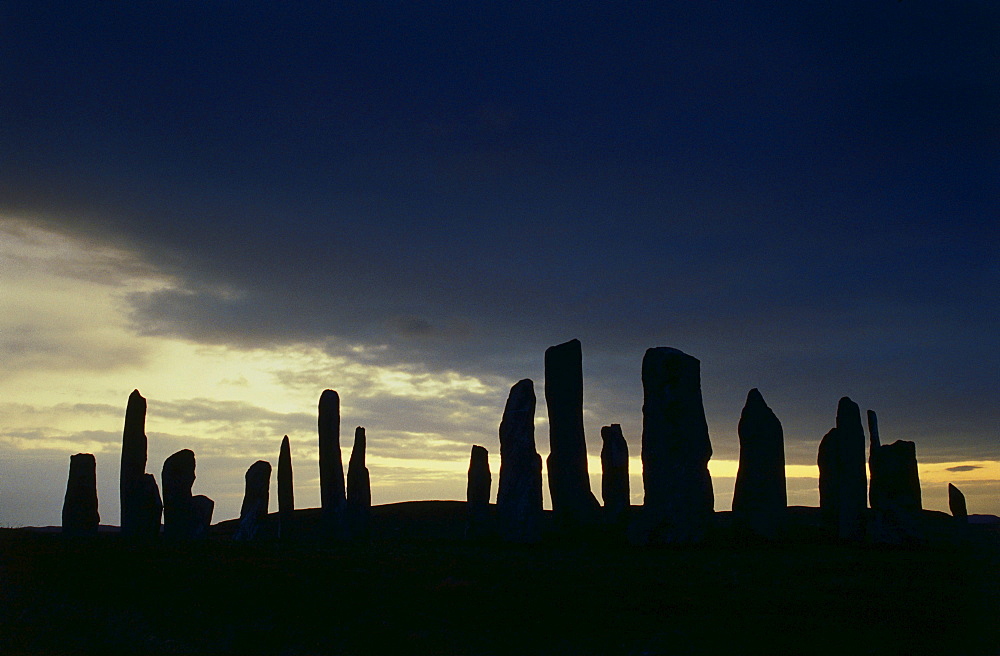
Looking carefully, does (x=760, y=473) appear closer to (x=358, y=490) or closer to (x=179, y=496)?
(x=358, y=490)

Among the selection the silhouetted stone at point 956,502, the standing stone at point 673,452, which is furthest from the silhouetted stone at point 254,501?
the silhouetted stone at point 956,502

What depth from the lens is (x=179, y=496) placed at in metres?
23.8

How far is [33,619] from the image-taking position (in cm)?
1186

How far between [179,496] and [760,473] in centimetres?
1567

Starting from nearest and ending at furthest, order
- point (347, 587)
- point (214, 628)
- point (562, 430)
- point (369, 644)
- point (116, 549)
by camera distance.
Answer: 1. point (369, 644)
2. point (214, 628)
3. point (347, 587)
4. point (116, 549)
5. point (562, 430)

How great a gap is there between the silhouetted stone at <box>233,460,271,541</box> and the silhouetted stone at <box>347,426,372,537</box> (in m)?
2.52

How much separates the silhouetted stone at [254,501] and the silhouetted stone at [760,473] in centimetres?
1338

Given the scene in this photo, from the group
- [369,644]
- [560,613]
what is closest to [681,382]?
[560,613]

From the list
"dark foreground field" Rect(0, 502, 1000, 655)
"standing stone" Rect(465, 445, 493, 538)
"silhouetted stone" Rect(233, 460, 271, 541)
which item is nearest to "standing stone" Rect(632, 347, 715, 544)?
"dark foreground field" Rect(0, 502, 1000, 655)

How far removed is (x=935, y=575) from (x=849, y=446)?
26.2ft

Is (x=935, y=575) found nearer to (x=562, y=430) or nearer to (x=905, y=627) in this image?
(x=905, y=627)

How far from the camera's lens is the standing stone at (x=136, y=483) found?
23.3 m

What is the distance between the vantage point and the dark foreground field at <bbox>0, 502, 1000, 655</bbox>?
10.0 meters

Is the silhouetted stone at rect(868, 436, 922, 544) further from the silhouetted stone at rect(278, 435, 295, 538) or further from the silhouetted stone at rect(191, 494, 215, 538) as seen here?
the silhouetted stone at rect(191, 494, 215, 538)
